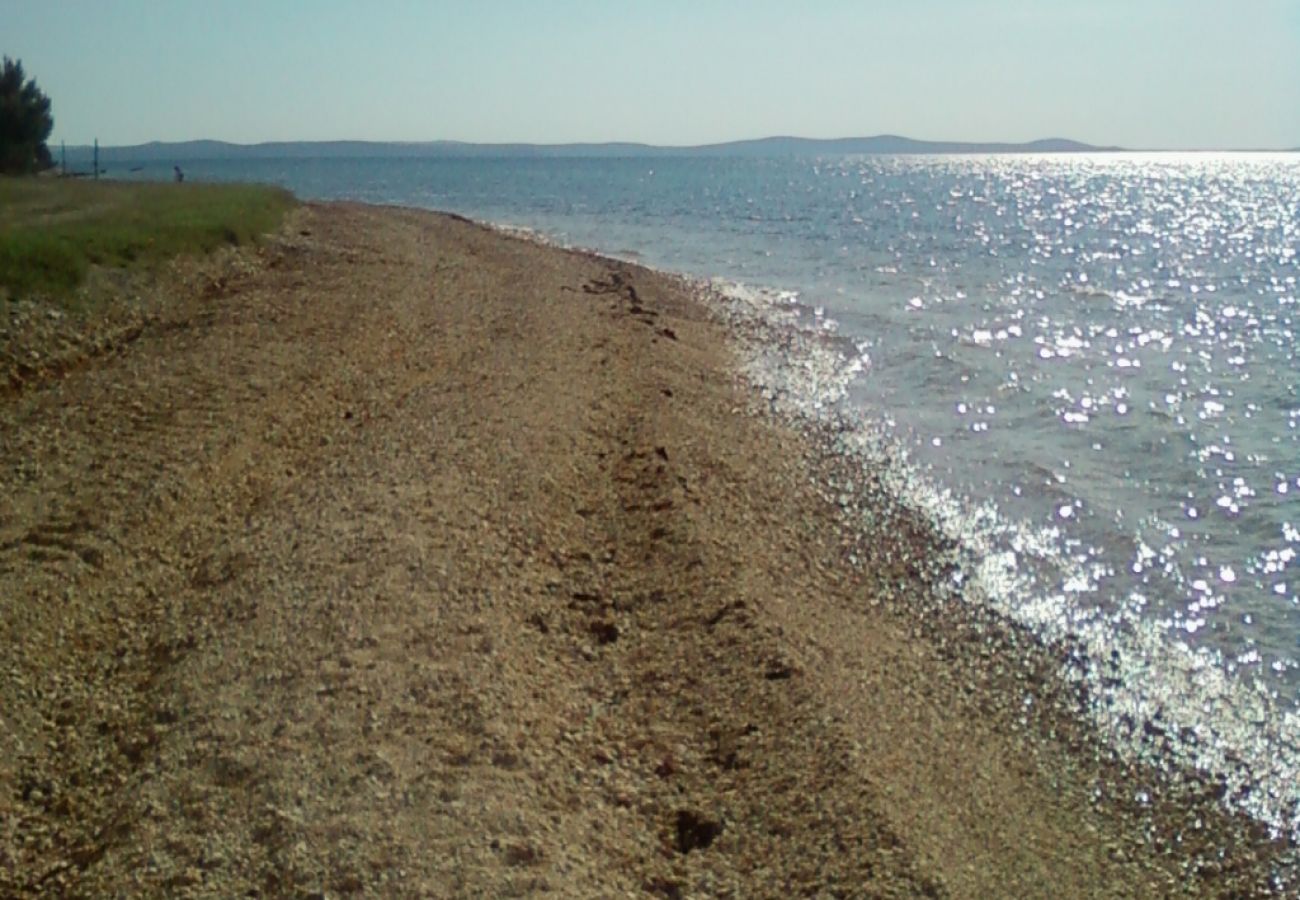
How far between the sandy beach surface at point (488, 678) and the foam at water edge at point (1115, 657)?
36cm

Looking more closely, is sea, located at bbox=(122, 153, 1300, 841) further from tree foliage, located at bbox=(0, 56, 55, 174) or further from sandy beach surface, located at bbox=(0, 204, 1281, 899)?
tree foliage, located at bbox=(0, 56, 55, 174)

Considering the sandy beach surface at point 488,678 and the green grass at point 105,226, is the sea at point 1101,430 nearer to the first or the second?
the sandy beach surface at point 488,678

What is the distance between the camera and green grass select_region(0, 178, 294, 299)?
641 inches

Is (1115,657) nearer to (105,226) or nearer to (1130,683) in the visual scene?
(1130,683)

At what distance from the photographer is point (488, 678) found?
24.0 feet

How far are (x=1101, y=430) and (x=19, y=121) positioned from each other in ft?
132

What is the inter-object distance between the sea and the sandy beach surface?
3.28 feet

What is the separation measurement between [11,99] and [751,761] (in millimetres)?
44696

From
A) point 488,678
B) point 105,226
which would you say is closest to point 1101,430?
point 488,678

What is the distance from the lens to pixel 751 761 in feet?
22.9

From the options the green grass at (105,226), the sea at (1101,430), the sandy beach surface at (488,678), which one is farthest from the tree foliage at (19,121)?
the sandy beach surface at (488,678)

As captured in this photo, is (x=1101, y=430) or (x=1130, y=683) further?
(x=1101, y=430)

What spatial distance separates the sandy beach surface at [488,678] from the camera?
5824 millimetres

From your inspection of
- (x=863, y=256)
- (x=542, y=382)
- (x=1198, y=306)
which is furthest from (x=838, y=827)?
(x=863, y=256)
